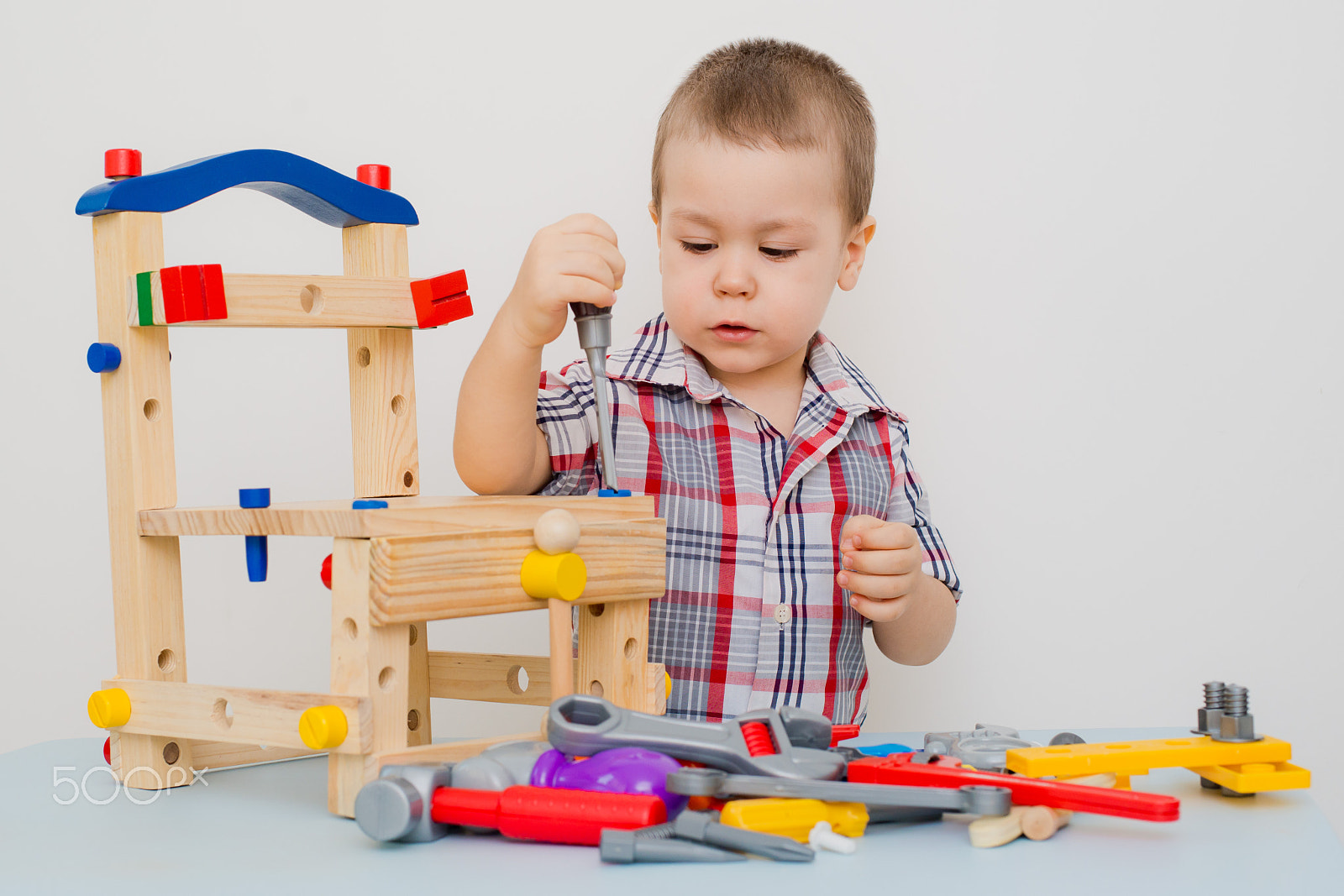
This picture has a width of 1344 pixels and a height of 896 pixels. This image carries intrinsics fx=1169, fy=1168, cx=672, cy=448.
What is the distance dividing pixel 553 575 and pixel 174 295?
30cm

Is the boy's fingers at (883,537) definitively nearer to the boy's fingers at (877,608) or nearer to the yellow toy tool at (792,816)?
the boy's fingers at (877,608)

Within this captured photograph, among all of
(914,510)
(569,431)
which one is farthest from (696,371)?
(914,510)

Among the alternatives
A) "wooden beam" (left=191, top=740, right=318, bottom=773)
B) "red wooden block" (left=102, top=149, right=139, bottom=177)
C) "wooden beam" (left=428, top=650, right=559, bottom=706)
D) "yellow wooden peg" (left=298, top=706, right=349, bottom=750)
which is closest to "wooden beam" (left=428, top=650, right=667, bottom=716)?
"wooden beam" (left=428, top=650, right=559, bottom=706)

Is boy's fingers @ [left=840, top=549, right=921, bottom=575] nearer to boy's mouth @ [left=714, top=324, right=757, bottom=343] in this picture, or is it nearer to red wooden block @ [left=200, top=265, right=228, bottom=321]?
boy's mouth @ [left=714, top=324, right=757, bottom=343]

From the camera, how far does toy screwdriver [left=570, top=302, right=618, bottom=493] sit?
81cm

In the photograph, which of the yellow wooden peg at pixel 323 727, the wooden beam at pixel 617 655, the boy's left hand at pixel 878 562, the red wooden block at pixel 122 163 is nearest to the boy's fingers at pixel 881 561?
the boy's left hand at pixel 878 562

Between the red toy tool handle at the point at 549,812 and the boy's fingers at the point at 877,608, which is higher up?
the boy's fingers at the point at 877,608

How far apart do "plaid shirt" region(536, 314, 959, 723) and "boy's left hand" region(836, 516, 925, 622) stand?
13 centimetres

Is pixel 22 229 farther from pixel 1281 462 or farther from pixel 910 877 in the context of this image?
pixel 1281 462

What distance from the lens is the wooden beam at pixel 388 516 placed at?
2.11 feet

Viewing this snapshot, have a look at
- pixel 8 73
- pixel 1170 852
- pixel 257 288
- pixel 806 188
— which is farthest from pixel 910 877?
pixel 8 73

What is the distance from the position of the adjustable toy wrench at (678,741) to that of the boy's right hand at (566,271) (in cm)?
31

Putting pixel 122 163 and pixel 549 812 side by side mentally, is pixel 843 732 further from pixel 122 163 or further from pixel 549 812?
pixel 122 163

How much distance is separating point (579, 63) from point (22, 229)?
705mm
